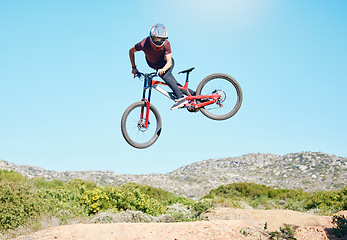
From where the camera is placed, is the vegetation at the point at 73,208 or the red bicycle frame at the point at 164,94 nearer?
the red bicycle frame at the point at 164,94

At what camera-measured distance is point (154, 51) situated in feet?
27.0

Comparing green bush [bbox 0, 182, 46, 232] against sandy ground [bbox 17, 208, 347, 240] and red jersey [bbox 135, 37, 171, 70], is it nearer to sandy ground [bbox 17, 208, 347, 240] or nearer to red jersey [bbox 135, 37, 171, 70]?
sandy ground [bbox 17, 208, 347, 240]

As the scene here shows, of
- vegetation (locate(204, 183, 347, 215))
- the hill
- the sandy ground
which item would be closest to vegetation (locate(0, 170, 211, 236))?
the sandy ground

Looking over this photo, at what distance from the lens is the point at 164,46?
8195 millimetres

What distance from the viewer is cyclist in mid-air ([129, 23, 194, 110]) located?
7902mm

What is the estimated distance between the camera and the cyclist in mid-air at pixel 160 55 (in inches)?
311

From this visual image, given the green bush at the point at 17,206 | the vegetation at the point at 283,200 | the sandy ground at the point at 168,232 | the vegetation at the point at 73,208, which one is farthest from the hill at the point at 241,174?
the sandy ground at the point at 168,232

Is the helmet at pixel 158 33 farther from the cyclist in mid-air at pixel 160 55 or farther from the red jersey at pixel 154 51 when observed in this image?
the red jersey at pixel 154 51

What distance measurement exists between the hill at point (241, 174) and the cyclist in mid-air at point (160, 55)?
26993mm

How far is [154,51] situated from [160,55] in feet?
0.59

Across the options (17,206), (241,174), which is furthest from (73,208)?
(241,174)

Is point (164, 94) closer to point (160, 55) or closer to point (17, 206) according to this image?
point (160, 55)

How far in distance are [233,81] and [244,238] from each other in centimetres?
459

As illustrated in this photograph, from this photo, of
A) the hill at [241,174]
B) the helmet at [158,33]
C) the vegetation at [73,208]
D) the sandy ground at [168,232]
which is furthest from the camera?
the hill at [241,174]
